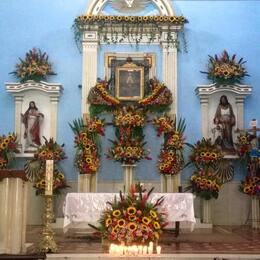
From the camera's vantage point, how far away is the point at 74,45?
38.7ft

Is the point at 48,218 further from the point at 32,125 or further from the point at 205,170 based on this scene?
the point at 32,125

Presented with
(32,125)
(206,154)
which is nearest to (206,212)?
(206,154)

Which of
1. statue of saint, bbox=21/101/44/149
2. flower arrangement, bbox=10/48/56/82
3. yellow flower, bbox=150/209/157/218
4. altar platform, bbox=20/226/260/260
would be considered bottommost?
altar platform, bbox=20/226/260/260

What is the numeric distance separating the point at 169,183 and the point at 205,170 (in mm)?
895

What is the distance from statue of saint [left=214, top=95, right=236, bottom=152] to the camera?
11.3 meters

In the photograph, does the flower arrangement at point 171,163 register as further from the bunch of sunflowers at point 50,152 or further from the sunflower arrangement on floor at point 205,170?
the bunch of sunflowers at point 50,152

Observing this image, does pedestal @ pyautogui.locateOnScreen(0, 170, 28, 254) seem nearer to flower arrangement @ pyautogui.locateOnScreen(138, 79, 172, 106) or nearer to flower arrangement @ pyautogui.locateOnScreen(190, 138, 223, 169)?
flower arrangement @ pyautogui.locateOnScreen(190, 138, 223, 169)

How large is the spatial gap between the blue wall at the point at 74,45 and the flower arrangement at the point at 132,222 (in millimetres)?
5209

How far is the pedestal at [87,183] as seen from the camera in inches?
434

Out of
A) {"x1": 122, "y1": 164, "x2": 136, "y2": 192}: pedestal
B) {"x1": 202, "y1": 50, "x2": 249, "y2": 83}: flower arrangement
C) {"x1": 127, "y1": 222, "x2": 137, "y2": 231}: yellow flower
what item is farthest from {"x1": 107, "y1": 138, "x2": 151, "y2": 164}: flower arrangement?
{"x1": 127, "y1": 222, "x2": 137, "y2": 231}: yellow flower

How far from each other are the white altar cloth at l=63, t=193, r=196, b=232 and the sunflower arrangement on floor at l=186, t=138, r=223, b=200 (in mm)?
2402

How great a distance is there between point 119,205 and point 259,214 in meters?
5.51

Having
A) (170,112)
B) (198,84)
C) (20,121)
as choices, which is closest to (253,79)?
(198,84)

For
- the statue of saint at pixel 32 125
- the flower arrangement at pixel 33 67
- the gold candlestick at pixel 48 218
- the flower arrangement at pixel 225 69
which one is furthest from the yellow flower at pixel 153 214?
the flower arrangement at pixel 33 67
